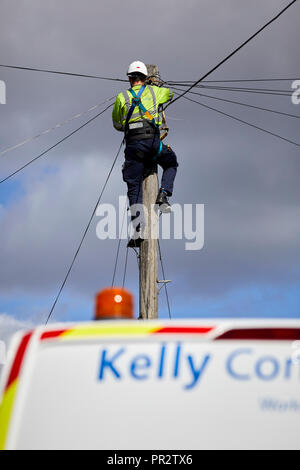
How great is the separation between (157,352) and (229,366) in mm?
317

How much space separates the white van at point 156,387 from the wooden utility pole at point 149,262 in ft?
20.8

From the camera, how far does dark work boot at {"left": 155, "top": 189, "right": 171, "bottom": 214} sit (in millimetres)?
9878

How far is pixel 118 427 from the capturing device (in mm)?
2941

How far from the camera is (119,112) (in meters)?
9.99

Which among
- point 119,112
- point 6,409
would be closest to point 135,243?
point 119,112

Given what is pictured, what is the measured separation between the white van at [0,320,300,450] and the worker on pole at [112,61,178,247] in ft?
21.8

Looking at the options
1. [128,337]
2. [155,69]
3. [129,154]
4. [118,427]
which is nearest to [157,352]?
[128,337]

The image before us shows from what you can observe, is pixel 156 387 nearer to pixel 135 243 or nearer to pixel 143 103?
pixel 135 243

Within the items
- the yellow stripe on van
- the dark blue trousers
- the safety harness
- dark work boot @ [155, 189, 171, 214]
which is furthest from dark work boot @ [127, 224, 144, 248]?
the yellow stripe on van

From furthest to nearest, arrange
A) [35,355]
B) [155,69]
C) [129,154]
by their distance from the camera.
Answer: [155,69] → [129,154] → [35,355]

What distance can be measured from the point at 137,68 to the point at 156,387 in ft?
25.7
